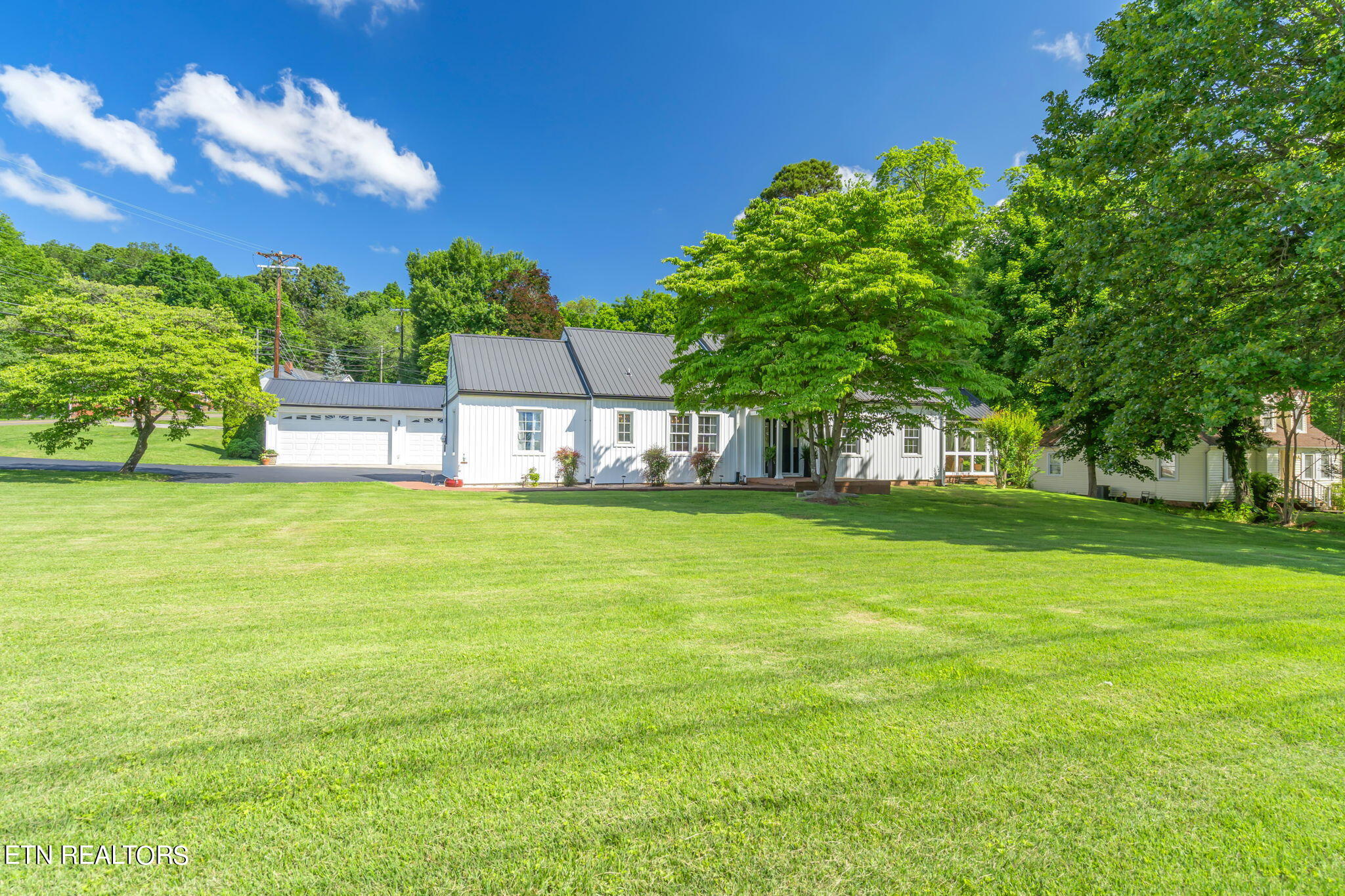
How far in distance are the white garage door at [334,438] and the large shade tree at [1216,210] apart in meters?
29.4

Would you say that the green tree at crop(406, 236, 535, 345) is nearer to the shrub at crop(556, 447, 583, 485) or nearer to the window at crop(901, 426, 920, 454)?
the shrub at crop(556, 447, 583, 485)

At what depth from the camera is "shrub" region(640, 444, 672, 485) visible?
1872 cm

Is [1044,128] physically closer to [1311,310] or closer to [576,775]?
[1311,310]

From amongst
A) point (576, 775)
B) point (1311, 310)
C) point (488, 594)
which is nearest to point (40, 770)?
point (576, 775)

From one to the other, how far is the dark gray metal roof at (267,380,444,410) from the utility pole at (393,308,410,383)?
23.1 m

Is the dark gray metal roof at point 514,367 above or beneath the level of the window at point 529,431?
above

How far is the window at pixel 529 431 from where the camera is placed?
18.4 metres

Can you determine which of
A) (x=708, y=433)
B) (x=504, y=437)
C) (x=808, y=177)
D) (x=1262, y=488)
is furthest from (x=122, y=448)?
(x=1262, y=488)

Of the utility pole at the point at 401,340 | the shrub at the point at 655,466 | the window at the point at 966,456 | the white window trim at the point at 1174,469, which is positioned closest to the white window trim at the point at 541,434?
the shrub at the point at 655,466

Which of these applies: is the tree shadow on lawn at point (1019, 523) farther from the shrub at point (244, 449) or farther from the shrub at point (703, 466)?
the shrub at point (244, 449)

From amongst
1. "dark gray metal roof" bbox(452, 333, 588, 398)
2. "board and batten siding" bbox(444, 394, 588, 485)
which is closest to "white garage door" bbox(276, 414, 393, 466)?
"dark gray metal roof" bbox(452, 333, 588, 398)

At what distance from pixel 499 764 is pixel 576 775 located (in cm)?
33

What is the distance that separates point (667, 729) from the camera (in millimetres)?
2689

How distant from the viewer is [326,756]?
244 cm
